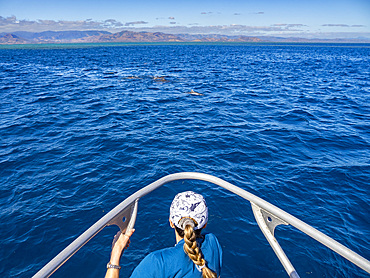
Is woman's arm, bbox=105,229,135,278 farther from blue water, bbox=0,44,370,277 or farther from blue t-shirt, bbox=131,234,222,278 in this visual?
blue water, bbox=0,44,370,277

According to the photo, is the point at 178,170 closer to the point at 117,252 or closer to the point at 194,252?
the point at 117,252

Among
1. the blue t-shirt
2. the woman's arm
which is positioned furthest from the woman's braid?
the woman's arm

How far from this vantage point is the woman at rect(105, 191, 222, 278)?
7.01 feet

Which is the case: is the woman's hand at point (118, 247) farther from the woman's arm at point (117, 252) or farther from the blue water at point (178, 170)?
the blue water at point (178, 170)

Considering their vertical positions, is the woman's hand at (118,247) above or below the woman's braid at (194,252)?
below

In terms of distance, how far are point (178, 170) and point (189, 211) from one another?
7050 mm

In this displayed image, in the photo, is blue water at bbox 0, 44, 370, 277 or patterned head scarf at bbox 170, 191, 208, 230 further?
blue water at bbox 0, 44, 370, 277

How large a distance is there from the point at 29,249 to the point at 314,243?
745 centimetres

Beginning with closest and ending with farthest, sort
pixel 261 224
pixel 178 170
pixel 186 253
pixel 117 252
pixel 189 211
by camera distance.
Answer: pixel 186 253 → pixel 189 211 → pixel 117 252 → pixel 261 224 → pixel 178 170

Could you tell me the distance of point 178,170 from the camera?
30.9ft

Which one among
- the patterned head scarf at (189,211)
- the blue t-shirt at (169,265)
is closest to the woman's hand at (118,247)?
the blue t-shirt at (169,265)

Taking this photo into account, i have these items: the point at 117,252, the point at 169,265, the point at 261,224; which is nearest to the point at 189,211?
the point at 169,265

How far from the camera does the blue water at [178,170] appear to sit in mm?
5730

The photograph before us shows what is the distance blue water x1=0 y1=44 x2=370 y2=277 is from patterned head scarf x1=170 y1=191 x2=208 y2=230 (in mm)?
3615
